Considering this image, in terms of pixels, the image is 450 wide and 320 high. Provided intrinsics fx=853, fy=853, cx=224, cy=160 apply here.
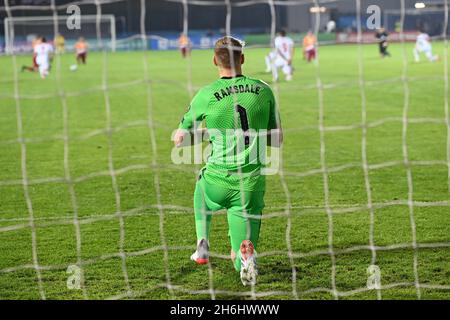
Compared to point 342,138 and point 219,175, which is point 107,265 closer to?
point 219,175

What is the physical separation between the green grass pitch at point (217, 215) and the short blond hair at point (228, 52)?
1.04 m

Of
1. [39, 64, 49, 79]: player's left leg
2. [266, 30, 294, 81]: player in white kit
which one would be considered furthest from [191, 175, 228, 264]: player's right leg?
[39, 64, 49, 79]: player's left leg

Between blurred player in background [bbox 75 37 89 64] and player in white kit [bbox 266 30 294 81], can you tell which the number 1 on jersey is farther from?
blurred player in background [bbox 75 37 89 64]

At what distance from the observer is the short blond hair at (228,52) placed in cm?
611

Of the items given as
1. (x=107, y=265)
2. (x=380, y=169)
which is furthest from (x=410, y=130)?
(x=107, y=265)

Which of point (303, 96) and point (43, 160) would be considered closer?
point (43, 160)

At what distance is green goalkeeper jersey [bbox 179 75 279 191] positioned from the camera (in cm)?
616

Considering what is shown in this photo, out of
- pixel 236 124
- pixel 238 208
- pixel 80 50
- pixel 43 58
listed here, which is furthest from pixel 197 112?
pixel 80 50

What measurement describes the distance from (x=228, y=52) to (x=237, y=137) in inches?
24.4

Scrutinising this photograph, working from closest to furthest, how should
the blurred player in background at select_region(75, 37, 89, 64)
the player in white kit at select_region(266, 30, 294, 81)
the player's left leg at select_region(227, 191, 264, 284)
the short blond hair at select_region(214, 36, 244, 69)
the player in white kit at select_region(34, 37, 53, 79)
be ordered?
1. the short blond hair at select_region(214, 36, 244, 69)
2. the player's left leg at select_region(227, 191, 264, 284)
3. the player in white kit at select_region(266, 30, 294, 81)
4. the player in white kit at select_region(34, 37, 53, 79)
5. the blurred player in background at select_region(75, 37, 89, 64)

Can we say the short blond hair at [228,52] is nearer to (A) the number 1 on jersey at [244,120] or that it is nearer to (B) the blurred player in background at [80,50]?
(A) the number 1 on jersey at [244,120]

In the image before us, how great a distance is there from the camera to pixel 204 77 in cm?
2686

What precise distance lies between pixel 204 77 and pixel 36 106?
281 inches

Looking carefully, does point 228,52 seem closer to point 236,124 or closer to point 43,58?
point 236,124
